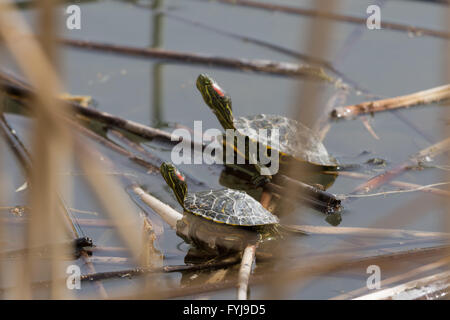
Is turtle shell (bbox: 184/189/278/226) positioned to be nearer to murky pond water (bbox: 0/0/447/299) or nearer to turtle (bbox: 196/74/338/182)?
murky pond water (bbox: 0/0/447/299)

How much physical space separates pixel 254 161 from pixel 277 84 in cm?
148

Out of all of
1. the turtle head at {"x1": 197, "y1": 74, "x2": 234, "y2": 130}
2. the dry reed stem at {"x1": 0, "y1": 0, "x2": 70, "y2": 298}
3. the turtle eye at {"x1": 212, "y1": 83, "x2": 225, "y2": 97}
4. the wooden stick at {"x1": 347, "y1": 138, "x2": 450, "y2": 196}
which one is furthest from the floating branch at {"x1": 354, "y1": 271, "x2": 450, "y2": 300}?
the turtle eye at {"x1": 212, "y1": 83, "x2": 225, "y2": 97}

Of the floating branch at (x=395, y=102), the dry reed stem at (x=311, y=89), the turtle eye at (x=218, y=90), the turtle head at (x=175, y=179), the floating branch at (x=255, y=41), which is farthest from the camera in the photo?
the floating branch at (x=255, y=41)

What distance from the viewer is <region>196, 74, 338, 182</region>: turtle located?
321 centimetres

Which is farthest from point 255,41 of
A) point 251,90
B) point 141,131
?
point 141,131

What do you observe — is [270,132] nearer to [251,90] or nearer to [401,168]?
[401,168]

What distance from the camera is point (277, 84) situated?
4.49m

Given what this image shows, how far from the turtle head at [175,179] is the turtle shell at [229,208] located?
8cm

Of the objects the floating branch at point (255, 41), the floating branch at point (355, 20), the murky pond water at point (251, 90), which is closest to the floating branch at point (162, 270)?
the murky pond water at point (251, 90)

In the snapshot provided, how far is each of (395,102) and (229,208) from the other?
1967 mm

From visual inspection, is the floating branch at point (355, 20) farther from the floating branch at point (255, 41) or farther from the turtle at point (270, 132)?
the turtle at point (270, 132)

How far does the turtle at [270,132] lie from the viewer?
10.5 ft

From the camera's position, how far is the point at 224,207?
8.55ft
